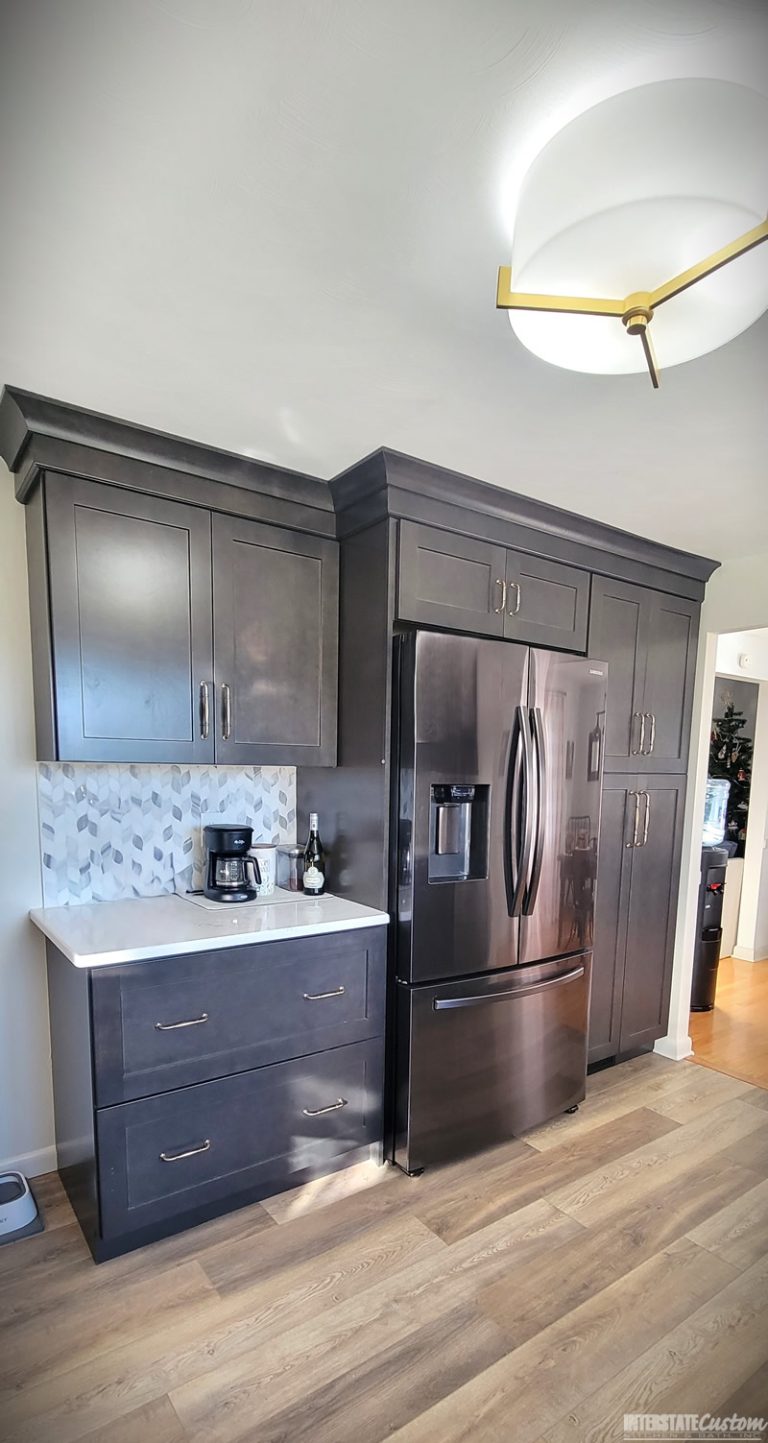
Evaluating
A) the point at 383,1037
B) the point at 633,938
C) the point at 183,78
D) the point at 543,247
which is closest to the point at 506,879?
the point at 383,1037

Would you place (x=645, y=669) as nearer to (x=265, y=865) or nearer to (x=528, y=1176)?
(x=265, y=865)

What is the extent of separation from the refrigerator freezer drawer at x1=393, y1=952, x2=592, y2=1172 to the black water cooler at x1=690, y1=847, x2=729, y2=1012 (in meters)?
1.61

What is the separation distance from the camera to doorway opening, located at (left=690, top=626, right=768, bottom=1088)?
367 cm

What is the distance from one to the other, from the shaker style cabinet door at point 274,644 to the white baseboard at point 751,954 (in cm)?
401

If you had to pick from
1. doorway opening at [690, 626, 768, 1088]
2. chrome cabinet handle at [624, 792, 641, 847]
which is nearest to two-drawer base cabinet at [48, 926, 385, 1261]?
chrome cabinet handle at [624, 792, 641, 847]

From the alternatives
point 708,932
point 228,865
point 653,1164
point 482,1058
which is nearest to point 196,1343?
point 482,1058

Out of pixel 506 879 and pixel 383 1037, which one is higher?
pixel 506 879

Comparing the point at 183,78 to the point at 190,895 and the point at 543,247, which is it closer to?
the point at 543,247

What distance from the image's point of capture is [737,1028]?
350cm

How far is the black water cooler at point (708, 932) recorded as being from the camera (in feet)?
12.2

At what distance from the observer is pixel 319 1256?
181cm

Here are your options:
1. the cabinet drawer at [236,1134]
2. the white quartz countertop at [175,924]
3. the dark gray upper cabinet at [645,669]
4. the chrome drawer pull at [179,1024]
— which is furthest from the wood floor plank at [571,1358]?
the dark gray upper cabinet at [645,669]

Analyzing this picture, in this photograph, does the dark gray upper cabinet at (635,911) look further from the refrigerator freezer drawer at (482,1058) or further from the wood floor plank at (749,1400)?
the wood floor plank at (749,1400)

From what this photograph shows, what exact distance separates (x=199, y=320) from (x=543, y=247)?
80 centimetres
